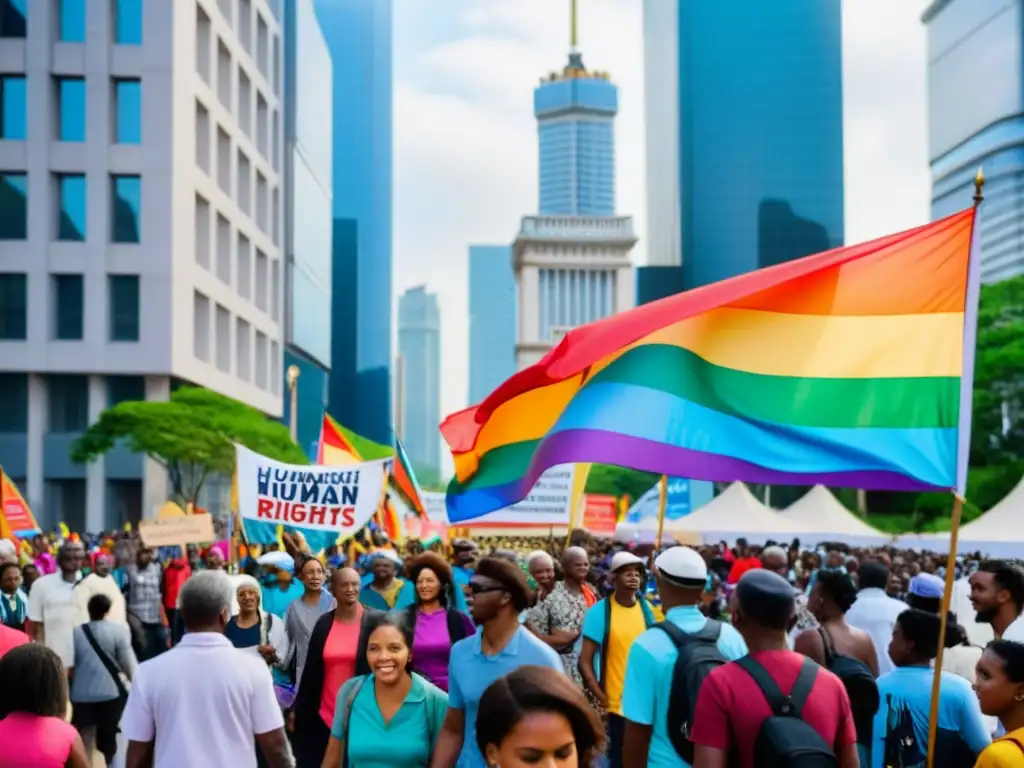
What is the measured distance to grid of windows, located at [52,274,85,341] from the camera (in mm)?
48344

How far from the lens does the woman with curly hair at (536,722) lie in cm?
294

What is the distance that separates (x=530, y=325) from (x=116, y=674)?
135712 millimetres

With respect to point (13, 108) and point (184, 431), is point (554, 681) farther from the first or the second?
point (13, 108)

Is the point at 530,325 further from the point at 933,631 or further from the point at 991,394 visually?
the point at 933,631

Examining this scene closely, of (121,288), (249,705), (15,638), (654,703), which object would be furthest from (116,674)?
(121,288)

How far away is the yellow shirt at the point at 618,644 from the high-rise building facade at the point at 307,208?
80.6 metres

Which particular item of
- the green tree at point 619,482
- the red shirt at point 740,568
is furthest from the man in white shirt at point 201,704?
the green tree at point 619,482

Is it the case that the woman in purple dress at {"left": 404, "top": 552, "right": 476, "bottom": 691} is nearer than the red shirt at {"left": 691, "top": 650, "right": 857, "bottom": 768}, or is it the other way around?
the red shirt at {"left": 691, "top": 650, "right": 857, "bottom": 768}

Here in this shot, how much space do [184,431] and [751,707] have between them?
132 ft

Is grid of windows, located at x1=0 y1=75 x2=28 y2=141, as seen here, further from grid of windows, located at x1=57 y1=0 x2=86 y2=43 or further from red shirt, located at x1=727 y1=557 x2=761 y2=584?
red shirt, located at x1=727 y1=557 x2=761 y2=584

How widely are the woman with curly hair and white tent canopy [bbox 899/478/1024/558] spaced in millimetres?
20392

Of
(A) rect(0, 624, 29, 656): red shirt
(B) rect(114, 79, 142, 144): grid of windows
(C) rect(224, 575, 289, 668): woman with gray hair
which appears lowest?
(C) rect(224, 575, 289, 668): woman with gray hair

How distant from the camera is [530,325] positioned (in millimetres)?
145000

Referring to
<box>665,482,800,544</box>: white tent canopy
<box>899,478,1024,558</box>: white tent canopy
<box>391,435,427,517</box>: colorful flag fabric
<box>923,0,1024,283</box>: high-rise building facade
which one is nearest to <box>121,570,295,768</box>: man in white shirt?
<box>391,435,427,517</box>: colorful flag fabric
